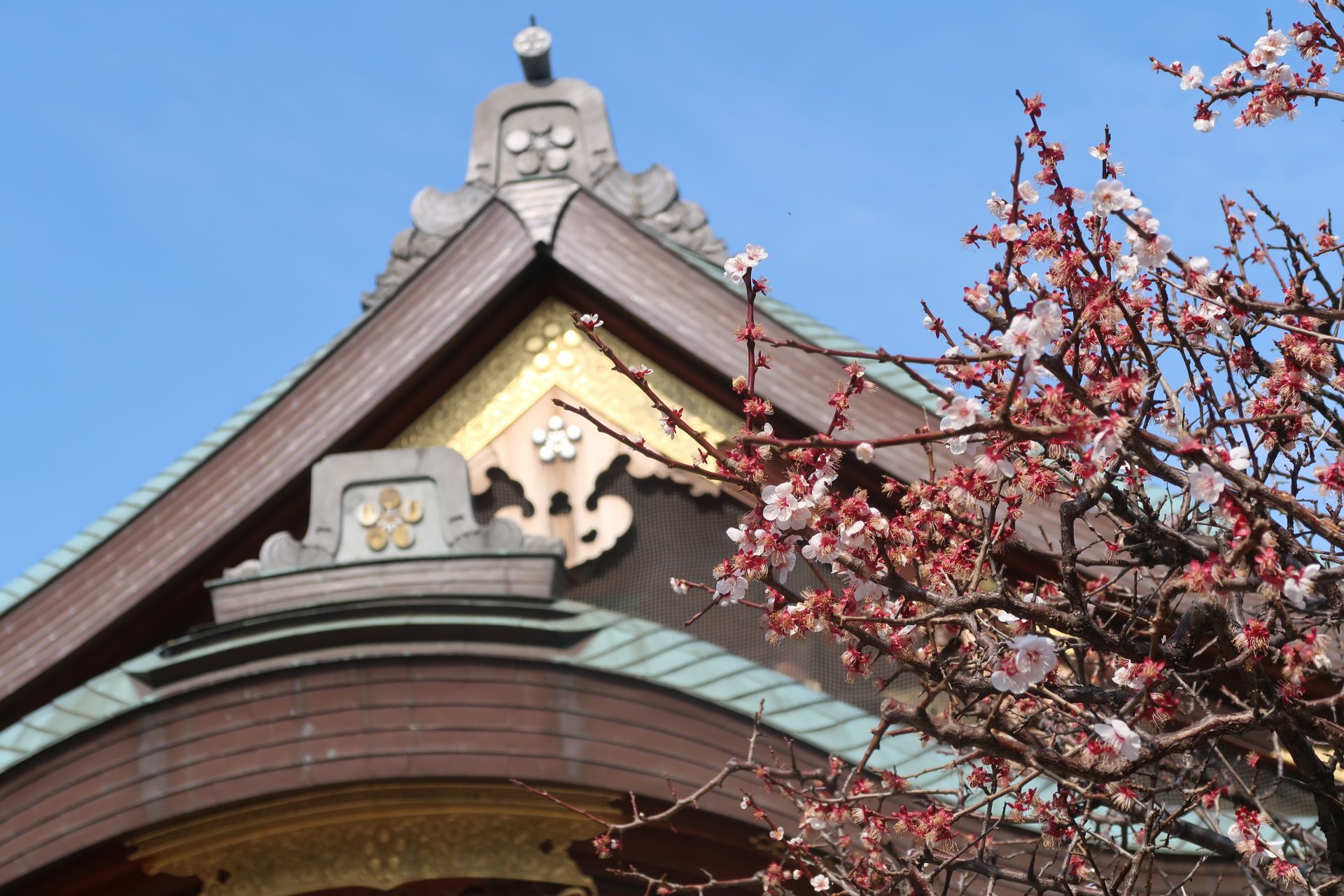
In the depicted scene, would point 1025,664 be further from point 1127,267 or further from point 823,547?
point 1127,267

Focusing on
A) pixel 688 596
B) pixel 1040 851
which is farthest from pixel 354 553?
pixel 1040 851

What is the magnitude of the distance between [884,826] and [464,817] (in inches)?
82.3

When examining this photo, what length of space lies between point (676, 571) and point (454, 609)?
1729 mm

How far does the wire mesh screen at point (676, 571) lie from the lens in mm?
6980

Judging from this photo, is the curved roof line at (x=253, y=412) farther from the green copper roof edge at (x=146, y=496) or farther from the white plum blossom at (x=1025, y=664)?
the white plum blossom at (x=1025, y=664)

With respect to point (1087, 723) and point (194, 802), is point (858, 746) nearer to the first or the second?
point (1087, 723)

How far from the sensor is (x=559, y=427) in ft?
23.7

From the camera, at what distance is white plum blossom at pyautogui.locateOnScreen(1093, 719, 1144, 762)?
3.11 meters

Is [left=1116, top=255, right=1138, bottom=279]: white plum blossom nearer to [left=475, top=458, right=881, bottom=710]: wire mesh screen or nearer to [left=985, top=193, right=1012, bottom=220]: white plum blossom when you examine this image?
[left=985, top=193, right=1012, bottom=220]: white plum blossom

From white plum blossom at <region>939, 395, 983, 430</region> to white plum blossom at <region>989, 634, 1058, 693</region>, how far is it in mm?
426

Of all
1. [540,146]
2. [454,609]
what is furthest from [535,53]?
[454,609]

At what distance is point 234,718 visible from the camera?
5477 millimetres

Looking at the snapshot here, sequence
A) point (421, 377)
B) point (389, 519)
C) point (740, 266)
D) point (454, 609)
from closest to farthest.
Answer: point (740, 266), point (454, 609), point (389, 519), point (421, 377)

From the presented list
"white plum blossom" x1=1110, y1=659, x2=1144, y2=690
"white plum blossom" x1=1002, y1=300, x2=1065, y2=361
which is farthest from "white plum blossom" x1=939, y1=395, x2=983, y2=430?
"white plum blossom" x1=1110, y1=659, x2=1144, y2=690
